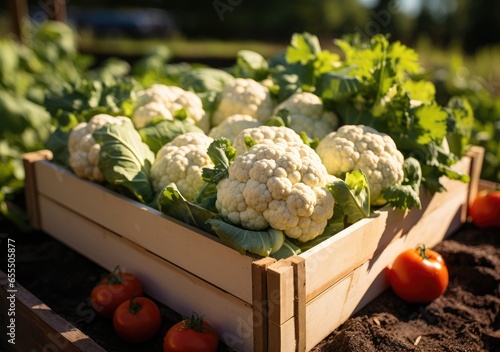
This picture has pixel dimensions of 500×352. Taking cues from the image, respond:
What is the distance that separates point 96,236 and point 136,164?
1.73 feet

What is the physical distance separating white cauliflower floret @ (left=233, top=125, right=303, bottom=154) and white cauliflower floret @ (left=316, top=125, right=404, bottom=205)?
0.19 meters

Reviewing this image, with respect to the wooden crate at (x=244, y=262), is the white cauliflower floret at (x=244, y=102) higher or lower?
higher

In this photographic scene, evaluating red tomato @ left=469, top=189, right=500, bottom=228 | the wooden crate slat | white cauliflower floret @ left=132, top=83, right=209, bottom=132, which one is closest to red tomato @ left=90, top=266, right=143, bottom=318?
the wooden crate slat

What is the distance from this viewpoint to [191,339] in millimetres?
2035

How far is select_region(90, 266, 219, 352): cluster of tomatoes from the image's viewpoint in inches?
80.7

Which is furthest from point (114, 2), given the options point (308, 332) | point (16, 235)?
point (308, 332)

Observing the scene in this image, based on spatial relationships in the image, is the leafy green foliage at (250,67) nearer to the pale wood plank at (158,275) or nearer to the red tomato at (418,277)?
the pale wood plank at (158,275)

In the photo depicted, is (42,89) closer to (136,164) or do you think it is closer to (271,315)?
(136,164)

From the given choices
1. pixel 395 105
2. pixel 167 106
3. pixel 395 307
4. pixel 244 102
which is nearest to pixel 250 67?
pixel 244 102

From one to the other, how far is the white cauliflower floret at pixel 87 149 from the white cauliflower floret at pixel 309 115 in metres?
0.89

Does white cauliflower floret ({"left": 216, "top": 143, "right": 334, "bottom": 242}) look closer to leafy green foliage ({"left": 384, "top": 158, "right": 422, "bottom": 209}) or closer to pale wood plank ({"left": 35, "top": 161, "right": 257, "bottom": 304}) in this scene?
pale wood plank ({"left": 35, "top": 161, "right": 257, "bottom": 304})

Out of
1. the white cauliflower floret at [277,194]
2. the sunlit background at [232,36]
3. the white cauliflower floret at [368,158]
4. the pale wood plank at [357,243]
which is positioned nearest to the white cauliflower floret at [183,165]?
the white cauliflower floret at [277,194]

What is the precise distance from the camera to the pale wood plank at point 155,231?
2.07 metres

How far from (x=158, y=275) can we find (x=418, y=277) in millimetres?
1202
